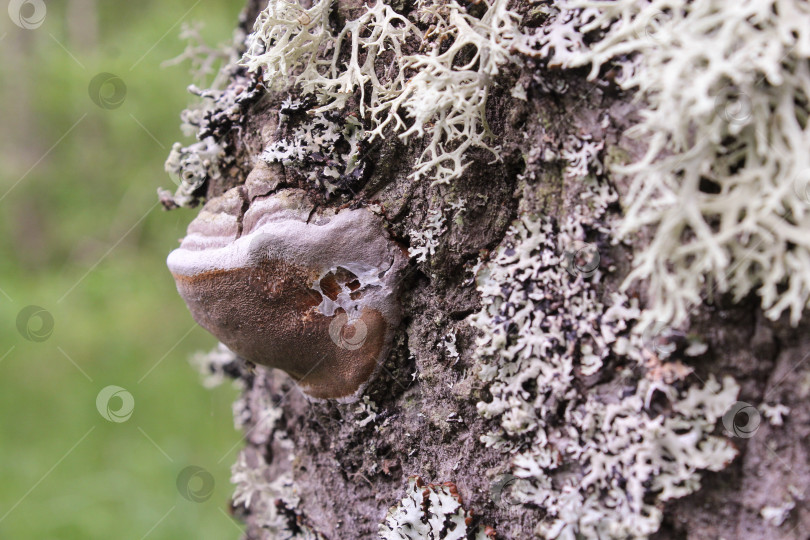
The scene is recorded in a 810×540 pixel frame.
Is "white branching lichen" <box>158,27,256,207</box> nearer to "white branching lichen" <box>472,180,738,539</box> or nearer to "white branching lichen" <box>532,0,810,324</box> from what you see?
"white branching lichen" <box>472,180,738,539</box>

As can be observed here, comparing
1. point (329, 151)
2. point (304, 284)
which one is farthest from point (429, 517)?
point (329, 151)

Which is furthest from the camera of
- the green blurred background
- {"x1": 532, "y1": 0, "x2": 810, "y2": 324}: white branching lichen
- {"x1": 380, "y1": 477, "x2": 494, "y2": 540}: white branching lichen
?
the green blurred background

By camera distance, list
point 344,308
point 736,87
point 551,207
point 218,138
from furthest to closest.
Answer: point 218,138
point 344,308
point 551,207
point 736,87

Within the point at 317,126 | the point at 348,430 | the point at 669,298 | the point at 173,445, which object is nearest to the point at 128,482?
the point at 173,445

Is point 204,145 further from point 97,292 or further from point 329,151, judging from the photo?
point 97,292

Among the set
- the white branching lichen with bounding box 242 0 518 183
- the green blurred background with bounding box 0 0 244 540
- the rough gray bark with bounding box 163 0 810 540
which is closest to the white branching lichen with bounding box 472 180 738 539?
the rough gray bark with bounding box 163 0 810 540

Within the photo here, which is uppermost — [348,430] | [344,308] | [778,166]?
[778,166]

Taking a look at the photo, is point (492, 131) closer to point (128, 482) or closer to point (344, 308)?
point (344, 308)
